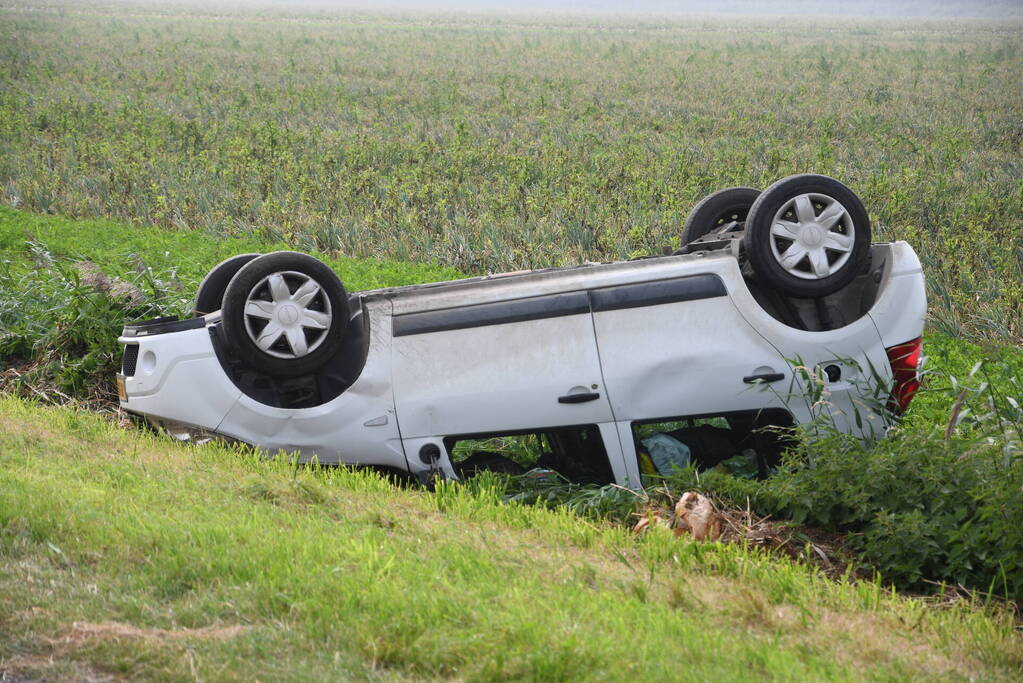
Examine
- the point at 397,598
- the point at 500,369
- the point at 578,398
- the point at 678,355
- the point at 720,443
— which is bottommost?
the point at 720,443

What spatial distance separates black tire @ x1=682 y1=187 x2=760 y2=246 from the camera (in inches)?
305

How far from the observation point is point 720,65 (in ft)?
166

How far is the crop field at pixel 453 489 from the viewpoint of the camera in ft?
12.0

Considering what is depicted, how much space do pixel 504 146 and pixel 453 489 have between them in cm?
2056

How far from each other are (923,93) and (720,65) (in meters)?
14.4

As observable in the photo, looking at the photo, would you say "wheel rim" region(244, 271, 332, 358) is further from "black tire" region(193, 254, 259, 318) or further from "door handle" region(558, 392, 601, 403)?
"door handle" region(558, 392, 601, 403)

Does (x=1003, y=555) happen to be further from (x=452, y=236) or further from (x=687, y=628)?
(x=452, y=236)

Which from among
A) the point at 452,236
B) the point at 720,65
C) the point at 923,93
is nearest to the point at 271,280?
the point at 452,236

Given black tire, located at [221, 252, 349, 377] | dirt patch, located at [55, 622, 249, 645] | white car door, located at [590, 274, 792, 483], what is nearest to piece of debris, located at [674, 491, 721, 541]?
white car door, located at [590, 274, 792, 483]

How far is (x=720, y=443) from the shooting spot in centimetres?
703

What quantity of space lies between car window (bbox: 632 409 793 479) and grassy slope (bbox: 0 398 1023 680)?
128 cm

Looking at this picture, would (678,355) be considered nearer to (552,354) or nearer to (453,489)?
(552,354)

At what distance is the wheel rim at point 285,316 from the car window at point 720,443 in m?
1.90

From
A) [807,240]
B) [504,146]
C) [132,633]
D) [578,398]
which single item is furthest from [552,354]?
[504,146]
